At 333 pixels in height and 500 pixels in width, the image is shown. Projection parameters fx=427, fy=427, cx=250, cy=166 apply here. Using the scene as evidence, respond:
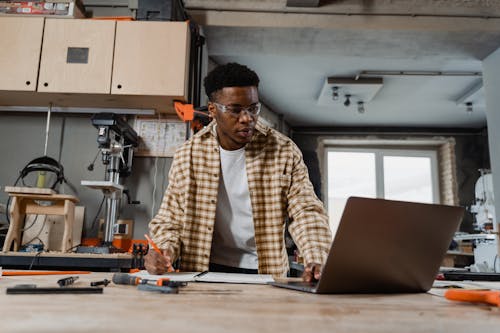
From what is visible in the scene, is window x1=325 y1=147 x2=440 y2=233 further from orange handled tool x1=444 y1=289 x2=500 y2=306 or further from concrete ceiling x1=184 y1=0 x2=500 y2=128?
orange handled tool x1=444 y1=289 x2=500 y2=306

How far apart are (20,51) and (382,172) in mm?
6314

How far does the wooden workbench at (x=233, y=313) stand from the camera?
0.50m

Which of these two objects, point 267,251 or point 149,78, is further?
point 149,78

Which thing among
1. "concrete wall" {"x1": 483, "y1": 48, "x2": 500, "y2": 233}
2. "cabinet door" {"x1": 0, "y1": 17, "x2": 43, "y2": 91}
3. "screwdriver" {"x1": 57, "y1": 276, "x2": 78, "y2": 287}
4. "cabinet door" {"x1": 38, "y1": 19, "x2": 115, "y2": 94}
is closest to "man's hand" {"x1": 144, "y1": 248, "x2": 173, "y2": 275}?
"screwdriver" {"x1": 57, "y1": 276, "x2": 78, "y2": 287}

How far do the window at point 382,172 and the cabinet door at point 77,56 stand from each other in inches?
215

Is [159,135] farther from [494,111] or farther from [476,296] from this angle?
[494,111]

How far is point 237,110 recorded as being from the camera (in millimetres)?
1634

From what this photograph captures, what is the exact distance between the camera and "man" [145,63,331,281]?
5.42ft

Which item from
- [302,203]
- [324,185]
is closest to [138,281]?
[302,203]

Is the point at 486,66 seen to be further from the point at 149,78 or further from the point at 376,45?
the point at 149,78

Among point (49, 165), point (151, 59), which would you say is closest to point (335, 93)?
point (151, 59)

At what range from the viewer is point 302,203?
5.15ft

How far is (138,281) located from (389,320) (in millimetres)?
545

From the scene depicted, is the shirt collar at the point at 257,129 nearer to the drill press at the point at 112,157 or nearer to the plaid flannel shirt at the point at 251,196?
the plaid flannel shirt at the point at 251,196
